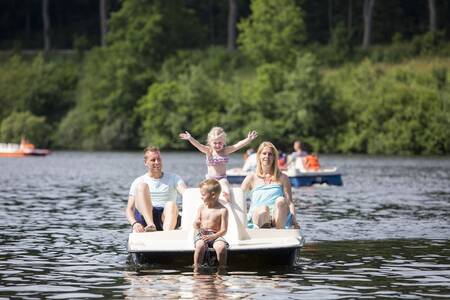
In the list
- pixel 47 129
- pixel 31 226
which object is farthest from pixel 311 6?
pixel 31 226

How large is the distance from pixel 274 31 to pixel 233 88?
19.7ft

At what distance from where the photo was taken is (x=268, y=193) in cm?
2059

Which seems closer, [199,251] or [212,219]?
[199,251]

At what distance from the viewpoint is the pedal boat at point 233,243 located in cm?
1911

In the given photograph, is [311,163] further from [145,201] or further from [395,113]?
[395,113]

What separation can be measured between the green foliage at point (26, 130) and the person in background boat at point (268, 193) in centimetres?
7770

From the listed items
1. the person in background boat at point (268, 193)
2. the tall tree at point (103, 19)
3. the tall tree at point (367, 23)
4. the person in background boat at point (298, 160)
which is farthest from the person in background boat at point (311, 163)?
the tall tree at point (103, 19)

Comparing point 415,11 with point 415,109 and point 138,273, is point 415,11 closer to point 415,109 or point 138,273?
point 415,109

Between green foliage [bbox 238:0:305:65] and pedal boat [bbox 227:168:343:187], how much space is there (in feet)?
173

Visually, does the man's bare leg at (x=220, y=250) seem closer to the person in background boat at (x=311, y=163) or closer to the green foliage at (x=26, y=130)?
the person in background boat at (x=311, y=163)

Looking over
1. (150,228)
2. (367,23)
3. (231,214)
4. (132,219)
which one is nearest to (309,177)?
(132,219)

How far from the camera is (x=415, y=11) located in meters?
107

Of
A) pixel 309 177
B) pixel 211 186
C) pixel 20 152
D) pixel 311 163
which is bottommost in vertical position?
pixel 20 152

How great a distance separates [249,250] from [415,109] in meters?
67.1
